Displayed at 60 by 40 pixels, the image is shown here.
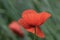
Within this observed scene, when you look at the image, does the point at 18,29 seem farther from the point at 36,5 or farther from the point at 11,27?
the point at 36,5

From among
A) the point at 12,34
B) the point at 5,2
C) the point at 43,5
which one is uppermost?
the point at 43,5

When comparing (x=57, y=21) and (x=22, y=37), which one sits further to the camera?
(x=57, y=21)

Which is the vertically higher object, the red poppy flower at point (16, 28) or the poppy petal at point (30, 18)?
the poppy petal at point (30, 18)

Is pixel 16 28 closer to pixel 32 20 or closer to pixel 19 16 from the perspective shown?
pixel 32 20

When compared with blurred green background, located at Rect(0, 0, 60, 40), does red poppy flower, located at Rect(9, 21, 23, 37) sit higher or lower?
lower

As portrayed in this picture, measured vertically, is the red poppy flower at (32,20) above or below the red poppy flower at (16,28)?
above

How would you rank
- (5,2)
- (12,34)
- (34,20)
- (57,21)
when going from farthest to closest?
1. (57,21)
2. (5,2)
3. (34,20)
4. (12,34)

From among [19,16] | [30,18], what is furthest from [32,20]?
[19,16]

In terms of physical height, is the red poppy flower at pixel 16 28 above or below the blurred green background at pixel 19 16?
below

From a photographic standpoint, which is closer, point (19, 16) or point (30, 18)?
point (30, 18)

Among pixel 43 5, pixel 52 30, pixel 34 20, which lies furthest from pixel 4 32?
pixel 43 5

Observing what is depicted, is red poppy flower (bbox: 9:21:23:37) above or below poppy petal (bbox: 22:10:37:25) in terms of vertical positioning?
below
